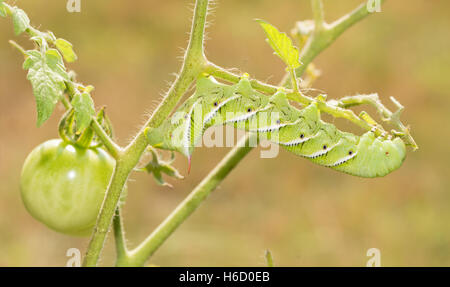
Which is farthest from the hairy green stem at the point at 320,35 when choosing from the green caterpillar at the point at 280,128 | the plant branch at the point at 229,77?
the plant branch at the point at 229,77

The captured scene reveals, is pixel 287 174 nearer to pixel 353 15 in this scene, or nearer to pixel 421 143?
pixel 421 143

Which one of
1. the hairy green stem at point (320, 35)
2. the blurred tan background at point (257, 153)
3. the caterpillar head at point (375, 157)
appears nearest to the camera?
the caterpillar head at point (375, 157)

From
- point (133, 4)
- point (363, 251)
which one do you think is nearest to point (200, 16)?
point (363, 251)

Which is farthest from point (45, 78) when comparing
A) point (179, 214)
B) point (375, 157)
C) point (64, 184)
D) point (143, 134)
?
point (375, 157)

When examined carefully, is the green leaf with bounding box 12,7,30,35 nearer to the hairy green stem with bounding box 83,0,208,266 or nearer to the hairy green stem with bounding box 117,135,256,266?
the hairy green stem with bounding box 83,0,208,266

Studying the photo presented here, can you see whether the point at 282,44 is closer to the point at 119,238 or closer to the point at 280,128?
the point at 280,128

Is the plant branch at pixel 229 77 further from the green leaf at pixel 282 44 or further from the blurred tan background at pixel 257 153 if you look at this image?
the blurred tan background at pixel 257 153

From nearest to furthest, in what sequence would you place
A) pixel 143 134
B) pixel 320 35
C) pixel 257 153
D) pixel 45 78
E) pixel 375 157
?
pixel 45 78, pixel 143 134, pixel 375 157, pixel 320 35, pixel 257 153
